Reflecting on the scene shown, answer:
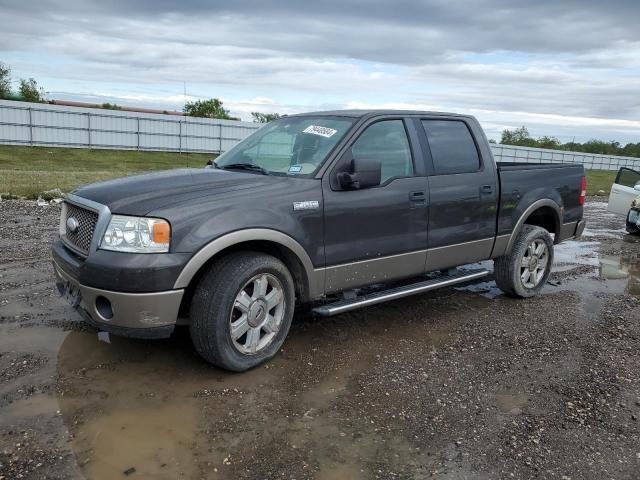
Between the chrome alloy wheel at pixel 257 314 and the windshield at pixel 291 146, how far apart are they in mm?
964

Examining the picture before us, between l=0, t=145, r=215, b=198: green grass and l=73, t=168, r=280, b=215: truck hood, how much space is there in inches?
352

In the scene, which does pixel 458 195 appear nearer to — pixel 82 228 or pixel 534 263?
pixel 534 263

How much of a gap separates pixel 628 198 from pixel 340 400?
9995mm

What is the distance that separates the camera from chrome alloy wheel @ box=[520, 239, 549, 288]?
6383mm

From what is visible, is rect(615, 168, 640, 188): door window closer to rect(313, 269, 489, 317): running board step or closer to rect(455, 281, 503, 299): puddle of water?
rect(455, 281, 503, 299): puddle of water

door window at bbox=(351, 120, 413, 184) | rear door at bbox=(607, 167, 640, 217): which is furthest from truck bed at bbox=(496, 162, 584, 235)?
rear door at bbox=(607, 167, 640, 217)

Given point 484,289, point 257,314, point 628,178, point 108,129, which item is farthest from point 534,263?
point 108,129

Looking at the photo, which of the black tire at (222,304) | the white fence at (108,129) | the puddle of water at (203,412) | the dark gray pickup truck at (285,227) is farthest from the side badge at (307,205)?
the white fence at (108,129)

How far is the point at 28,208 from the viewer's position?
10.6 m

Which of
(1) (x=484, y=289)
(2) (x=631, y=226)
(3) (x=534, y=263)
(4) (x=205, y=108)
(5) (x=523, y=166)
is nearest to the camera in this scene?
(5) (x=523, y=166)

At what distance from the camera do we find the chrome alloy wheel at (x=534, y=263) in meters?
6.38

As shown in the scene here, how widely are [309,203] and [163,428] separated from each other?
1889mm

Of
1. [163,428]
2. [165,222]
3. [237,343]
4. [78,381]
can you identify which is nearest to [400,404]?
[237,343]

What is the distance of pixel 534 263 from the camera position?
6477 millimetres
